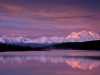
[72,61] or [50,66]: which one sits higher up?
[72,61]

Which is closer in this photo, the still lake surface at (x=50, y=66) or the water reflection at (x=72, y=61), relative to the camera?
the still lake surface at (x=50, y=66)

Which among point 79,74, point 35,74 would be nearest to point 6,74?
point 35,74

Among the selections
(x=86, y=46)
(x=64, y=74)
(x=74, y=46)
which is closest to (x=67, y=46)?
(x=74, y=46)

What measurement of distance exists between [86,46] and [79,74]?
4645 inches

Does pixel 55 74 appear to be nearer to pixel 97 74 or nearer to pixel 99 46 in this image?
pixel 97 74

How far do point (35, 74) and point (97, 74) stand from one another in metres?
3.94

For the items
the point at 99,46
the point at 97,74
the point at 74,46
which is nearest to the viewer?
the point at 97,74

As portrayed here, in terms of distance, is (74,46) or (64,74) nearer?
(64,74)

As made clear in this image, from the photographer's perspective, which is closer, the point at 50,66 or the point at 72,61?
the point at 50,66

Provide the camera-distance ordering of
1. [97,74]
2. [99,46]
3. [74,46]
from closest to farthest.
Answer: [97,74]
[99,46]
[74,46]

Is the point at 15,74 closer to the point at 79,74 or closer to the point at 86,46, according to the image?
the point at 79,74

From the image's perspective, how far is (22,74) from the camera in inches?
702

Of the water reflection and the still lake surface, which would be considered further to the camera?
the water reflection

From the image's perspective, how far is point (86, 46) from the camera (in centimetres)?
13462
